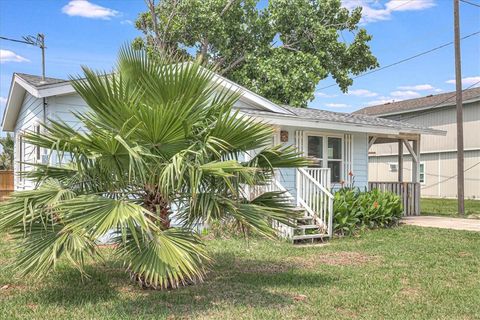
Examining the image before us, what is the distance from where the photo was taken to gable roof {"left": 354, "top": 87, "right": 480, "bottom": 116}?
24258mm

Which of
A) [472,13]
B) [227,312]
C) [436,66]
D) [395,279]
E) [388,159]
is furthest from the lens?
[388,159]

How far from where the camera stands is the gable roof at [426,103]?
24.3m

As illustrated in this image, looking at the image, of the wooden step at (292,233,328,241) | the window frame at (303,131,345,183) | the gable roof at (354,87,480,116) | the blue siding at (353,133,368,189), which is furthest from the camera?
the gable roof at (354,87,480,116)

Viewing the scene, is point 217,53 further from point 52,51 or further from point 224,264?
point 224,264

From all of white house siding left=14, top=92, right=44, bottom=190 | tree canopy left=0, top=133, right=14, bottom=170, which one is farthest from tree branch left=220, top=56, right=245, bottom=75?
tree canopy left=0, top=133, right=14, bottom=170

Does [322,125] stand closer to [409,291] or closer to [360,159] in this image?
[360,159]

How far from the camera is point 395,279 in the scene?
237 inches

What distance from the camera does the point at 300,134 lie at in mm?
11789

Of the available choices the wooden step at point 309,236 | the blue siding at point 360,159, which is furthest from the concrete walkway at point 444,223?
the wooden step at point 309,236

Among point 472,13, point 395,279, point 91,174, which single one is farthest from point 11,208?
point 472,13

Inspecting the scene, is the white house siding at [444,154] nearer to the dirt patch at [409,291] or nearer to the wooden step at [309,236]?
the wooden step at [309,236]

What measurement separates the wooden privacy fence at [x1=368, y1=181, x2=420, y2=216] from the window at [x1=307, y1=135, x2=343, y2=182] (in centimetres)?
167

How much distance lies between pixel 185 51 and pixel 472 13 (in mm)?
12695

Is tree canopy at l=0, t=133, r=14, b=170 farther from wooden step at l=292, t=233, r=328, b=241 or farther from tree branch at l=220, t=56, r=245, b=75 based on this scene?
wooden step at l=292, t=233, r=328, b=241
